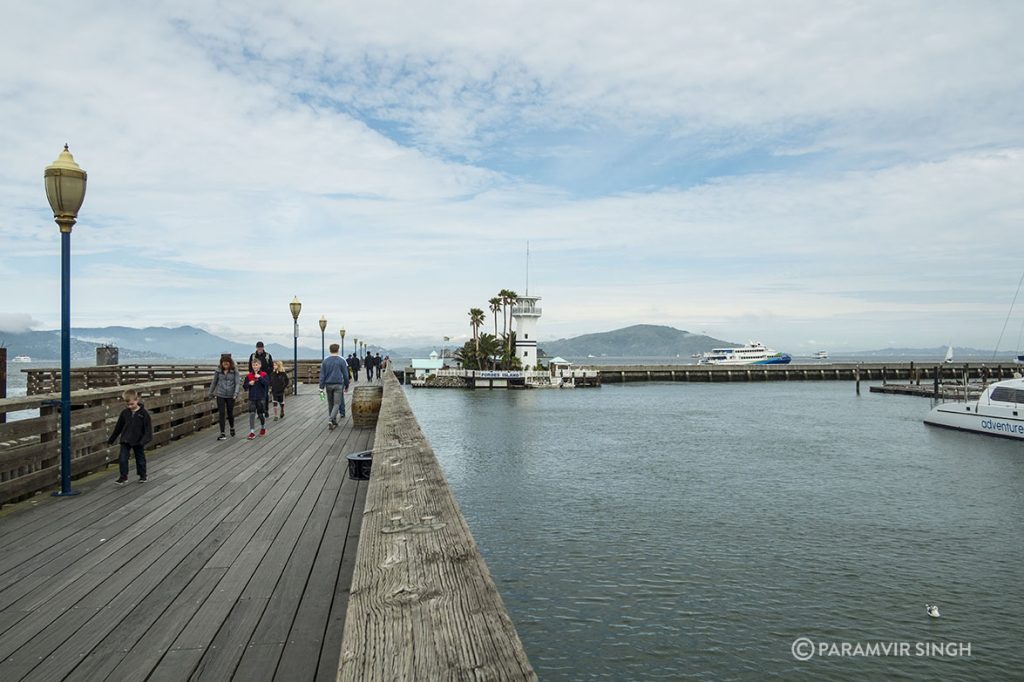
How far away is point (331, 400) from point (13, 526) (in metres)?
7.26

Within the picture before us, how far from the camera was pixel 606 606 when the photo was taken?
10.9 metres

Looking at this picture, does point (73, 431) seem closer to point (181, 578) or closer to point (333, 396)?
point (181, 578)

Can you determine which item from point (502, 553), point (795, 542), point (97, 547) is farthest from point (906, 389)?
point (97, 547)

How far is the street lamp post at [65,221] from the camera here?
6.98 m

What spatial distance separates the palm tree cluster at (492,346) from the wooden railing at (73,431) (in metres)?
72.9

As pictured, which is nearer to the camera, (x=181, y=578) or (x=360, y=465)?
(x=181, y=578)

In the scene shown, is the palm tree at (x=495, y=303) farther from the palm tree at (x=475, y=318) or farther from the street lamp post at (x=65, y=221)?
the street lamp post at (x=65, y=221)

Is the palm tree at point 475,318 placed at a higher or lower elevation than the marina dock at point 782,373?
higher

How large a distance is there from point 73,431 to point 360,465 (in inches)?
149

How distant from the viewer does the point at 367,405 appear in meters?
12.5

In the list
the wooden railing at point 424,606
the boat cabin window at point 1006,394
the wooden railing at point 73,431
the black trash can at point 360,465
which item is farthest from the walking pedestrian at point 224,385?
the boat cabin window at point 1006,394

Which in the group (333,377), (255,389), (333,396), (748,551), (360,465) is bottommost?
(748,551)

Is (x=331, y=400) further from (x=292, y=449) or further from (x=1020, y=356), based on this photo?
(x=1020, y=356)

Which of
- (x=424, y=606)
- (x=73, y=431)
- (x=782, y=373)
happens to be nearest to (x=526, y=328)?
(x=782, y=373)
